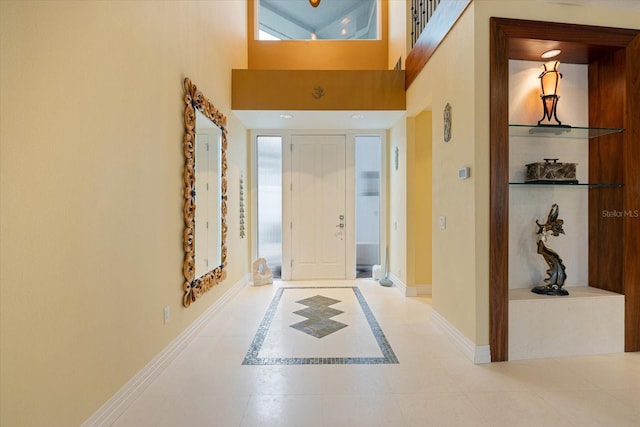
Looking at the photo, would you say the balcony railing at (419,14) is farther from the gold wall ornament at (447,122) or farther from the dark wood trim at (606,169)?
the dark wood trim at (606,169)

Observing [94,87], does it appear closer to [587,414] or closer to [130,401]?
[130,401]

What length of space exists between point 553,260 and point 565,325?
50 centimetres

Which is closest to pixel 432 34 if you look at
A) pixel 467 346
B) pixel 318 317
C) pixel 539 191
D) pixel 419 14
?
pixel 419 14

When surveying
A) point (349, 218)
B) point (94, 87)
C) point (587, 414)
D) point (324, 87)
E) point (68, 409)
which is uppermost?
point (324, 87)

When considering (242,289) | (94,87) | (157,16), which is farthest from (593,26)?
(242,289)

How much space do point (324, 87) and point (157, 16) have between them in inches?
87.2

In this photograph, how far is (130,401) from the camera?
1.93m

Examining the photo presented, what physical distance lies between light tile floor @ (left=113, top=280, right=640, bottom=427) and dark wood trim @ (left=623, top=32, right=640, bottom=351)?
29 centimetres

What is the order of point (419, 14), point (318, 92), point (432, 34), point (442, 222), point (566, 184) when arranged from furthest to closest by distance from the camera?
1. point (318, 92)
2. point (419, 14)
3. point (432, 34)
4. point (442, 222)
5. point (566, 184)

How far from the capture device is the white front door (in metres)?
5.21

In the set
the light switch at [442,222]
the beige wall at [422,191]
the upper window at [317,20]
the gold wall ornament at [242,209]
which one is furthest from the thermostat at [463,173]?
the upper window at [317,20]

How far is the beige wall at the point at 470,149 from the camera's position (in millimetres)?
2383

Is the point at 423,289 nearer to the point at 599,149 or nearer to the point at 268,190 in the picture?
the point at 599,149

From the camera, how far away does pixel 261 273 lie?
16.1ft
